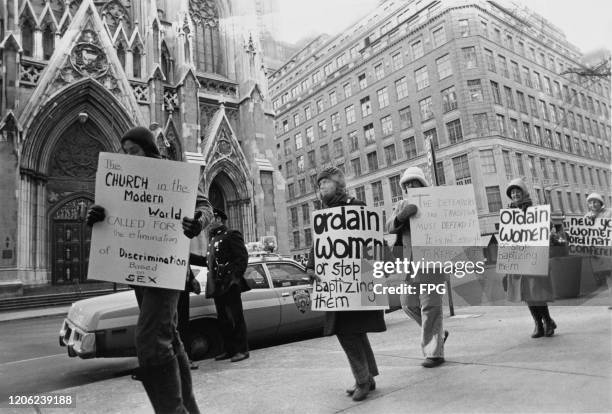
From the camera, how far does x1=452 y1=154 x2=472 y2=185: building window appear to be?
3394cm

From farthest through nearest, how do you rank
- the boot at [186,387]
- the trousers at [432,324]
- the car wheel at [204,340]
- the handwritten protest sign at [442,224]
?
the car wheel at [204,340]
the handwritten protest sign at [442,224]
the trousers at [432,324]
the boot at [186,387]

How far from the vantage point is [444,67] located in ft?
113

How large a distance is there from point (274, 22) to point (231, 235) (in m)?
22.8

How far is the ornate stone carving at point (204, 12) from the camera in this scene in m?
24.1

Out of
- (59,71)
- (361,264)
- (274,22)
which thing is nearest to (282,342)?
(361,264)

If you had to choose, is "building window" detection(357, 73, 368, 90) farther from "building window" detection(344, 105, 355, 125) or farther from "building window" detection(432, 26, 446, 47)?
"building window" detection(432, 26, 446, 47)

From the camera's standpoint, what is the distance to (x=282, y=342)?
7.04 m

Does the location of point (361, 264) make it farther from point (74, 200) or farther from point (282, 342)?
point (74, 200)

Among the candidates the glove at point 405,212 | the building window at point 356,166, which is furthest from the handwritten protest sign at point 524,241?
the building window at point 356,166

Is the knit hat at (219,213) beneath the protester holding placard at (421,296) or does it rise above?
above

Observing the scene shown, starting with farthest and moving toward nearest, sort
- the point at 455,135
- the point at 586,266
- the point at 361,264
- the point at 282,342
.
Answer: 1. the point at 455,135
2. the point at 586,266
3. the point at 282,342
4. the point at 361,264

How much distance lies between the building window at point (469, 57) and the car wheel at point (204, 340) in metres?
29.5

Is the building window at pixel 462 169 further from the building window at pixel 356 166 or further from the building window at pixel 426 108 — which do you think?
the building window at pixel 356 166

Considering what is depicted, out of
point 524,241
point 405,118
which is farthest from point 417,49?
point 524,241
